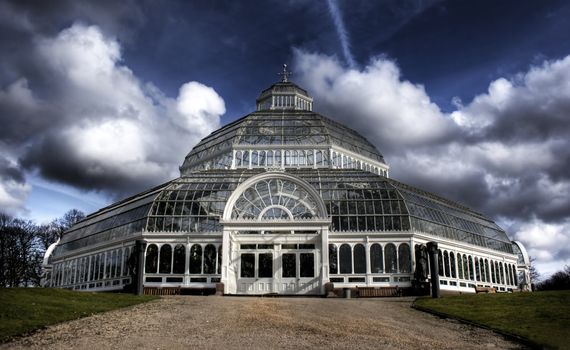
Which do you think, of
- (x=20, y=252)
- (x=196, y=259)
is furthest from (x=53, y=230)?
(x=196, y=259)

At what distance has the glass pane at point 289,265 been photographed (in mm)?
37875

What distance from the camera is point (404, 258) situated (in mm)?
39000

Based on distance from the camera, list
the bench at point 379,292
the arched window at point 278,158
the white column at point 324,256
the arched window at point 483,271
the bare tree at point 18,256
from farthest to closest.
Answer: the bare tree at point 18,256
the arched window at point 278,158
the arched window at point 483,271
the white column at point 324,256
the bench at point 379,292

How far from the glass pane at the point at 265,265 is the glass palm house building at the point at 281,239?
7 centimetres

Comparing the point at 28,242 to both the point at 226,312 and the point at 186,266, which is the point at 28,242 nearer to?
the point at 186,266

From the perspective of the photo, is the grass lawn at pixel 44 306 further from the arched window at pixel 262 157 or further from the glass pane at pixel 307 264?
the arched window at pixel 262 157

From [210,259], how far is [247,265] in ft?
8.52

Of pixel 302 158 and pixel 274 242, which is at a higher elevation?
pixel 302 158

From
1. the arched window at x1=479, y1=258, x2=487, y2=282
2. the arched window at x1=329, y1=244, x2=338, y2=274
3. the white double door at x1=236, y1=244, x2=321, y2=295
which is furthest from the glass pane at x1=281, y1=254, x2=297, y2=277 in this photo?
the arched window at x1=479, y1=258, x2=487, y2=282

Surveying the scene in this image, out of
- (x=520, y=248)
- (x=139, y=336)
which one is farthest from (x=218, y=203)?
(x=520, y=248)

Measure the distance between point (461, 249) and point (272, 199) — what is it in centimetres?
1512

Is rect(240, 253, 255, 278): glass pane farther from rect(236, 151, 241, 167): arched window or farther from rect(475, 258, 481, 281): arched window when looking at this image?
rect(475, 258, 481, 281): arched window

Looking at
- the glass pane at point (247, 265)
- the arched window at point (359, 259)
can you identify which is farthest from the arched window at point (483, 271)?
the glass pane at point (247, 265)

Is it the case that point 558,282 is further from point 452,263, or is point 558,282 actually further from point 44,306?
point 44,306
